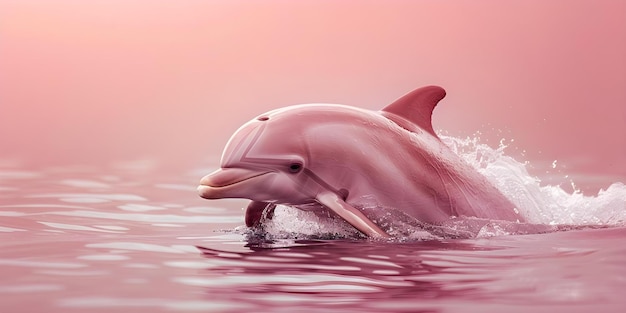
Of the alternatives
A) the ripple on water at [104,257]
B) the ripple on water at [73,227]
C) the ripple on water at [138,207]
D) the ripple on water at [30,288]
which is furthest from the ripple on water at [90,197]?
the ripple on water at [30,288]

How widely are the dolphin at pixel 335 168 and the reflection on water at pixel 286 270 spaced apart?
0.44 metres

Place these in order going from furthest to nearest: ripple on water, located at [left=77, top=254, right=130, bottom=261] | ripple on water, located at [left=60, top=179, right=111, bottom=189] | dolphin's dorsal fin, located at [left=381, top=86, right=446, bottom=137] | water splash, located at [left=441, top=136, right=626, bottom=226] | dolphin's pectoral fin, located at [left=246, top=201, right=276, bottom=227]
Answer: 1. ripple on water, located at [left=60, top=179, right=111, bottom=189]
2. water splash, located at [left=441, top=136, right=626, bottom=226]
3. dolphin's dorsal fin, located at [left=381, top=86, right=446, bottom=137]
4. dolphin's pectoral fin, located at [left=246, top=201, right=276, bottom=227]
5. ripple on water, located at [left=77, top=254, right=130, bottom=261]

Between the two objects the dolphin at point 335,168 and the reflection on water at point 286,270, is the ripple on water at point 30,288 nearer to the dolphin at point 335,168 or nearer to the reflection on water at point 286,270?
the reflection on water at point 286,270

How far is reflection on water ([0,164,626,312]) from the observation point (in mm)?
5340

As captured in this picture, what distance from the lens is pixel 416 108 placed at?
389 inches

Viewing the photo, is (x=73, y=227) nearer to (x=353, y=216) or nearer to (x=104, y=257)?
(x=104, y=257)

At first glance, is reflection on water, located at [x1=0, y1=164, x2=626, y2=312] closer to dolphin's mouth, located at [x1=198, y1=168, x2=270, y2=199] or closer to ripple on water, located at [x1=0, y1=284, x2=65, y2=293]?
ripple on water, located at [x1=0, y1=284, x2=65, y2=293]

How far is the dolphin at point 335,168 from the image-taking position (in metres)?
8.82

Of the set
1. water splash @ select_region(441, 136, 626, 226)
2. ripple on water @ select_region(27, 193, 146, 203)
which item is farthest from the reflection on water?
ripple on water @ select_region(27, 193, 146, 203)

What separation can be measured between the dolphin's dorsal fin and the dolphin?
1.37 ft

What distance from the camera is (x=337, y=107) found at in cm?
936

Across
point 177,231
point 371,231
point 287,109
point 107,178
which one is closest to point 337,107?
point 287,109

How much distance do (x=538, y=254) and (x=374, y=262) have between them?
1388 millimetres

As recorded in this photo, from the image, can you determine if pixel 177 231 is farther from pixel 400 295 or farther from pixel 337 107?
pixel 400 295
